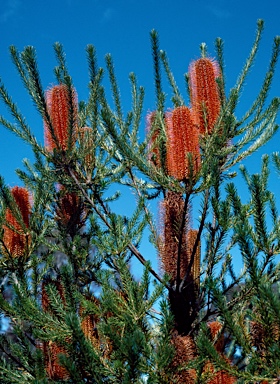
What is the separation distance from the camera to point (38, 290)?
4152 millimetres

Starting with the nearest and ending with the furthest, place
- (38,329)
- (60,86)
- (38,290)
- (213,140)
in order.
→ (38,329), (213,140), (60,86), (38,290)

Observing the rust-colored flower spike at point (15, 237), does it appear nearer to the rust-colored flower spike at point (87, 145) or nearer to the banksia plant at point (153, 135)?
the rust-colored flower spike at point (87, 145)

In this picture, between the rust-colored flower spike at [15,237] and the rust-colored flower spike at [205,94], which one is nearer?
the rust-colored flower spike at [205,94]

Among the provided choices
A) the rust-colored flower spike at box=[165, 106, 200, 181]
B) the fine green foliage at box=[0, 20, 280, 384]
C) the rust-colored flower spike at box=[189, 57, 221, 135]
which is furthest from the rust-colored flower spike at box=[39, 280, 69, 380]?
the rust-colored flower spike at box=[189, 57, 221, 135]

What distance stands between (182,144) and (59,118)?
39.2 inches

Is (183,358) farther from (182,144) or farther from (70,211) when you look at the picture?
(70,211)

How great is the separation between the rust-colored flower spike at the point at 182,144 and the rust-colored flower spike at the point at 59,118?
76 cm

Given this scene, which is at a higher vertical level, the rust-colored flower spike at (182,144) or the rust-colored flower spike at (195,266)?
the rust-colored flower spike at (182,144)

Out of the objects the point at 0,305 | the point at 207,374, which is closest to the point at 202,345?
the point at 207,374

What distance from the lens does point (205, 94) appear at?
3943 millimetres

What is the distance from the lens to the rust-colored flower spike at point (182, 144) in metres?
3.46

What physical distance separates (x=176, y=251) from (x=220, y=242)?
0.35 meters

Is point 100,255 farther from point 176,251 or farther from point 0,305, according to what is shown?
point 0,305

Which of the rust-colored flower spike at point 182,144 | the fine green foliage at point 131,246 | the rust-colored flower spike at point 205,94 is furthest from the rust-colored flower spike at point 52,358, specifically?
the rust-colored flower spike at point 205,94
